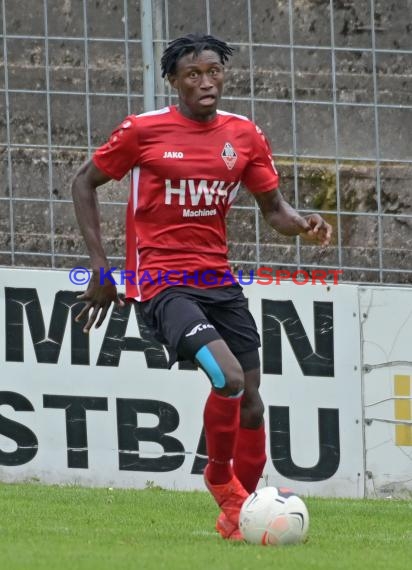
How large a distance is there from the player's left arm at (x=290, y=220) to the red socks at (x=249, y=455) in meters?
0.92

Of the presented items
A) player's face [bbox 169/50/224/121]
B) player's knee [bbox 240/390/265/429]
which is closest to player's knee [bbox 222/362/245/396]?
player's knee [bbox 240/390/265/429]

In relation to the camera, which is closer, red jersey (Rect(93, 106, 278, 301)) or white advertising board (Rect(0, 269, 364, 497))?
red jersey (Rect(93, 106, 278, 301))

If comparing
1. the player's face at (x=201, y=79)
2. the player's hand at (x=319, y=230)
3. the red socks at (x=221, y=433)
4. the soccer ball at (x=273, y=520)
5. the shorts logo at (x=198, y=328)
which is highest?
the player's face at (x=201, y=79)

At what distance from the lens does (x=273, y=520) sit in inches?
247

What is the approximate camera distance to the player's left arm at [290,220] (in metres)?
6.91

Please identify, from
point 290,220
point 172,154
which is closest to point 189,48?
point 172,154

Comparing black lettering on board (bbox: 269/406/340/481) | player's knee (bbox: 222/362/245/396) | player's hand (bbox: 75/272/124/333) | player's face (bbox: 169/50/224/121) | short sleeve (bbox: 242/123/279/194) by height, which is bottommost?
black lettering on board (bbox: 269/406/340/481)

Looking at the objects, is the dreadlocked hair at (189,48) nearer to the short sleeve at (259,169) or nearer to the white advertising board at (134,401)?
the short sleeve at (259,169)

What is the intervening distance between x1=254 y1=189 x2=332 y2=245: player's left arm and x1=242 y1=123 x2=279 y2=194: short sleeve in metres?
0.05

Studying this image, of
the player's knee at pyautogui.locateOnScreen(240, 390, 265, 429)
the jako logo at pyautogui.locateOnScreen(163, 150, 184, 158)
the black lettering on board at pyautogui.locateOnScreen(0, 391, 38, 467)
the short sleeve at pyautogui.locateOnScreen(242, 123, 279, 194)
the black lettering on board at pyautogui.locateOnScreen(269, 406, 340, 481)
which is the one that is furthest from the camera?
the black lettering on board at pyautogui.locateOnScreen(269, 406, 340, 481)

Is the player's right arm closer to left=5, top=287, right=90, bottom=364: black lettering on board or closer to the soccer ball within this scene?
the soccer ball

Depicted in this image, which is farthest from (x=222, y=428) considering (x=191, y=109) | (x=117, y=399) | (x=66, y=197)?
(x=66, y=197)

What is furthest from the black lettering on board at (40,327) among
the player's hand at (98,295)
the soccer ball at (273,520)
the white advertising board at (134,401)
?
the soccer ball at (273,520)

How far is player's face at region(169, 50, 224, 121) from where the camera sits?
688 centimetres
